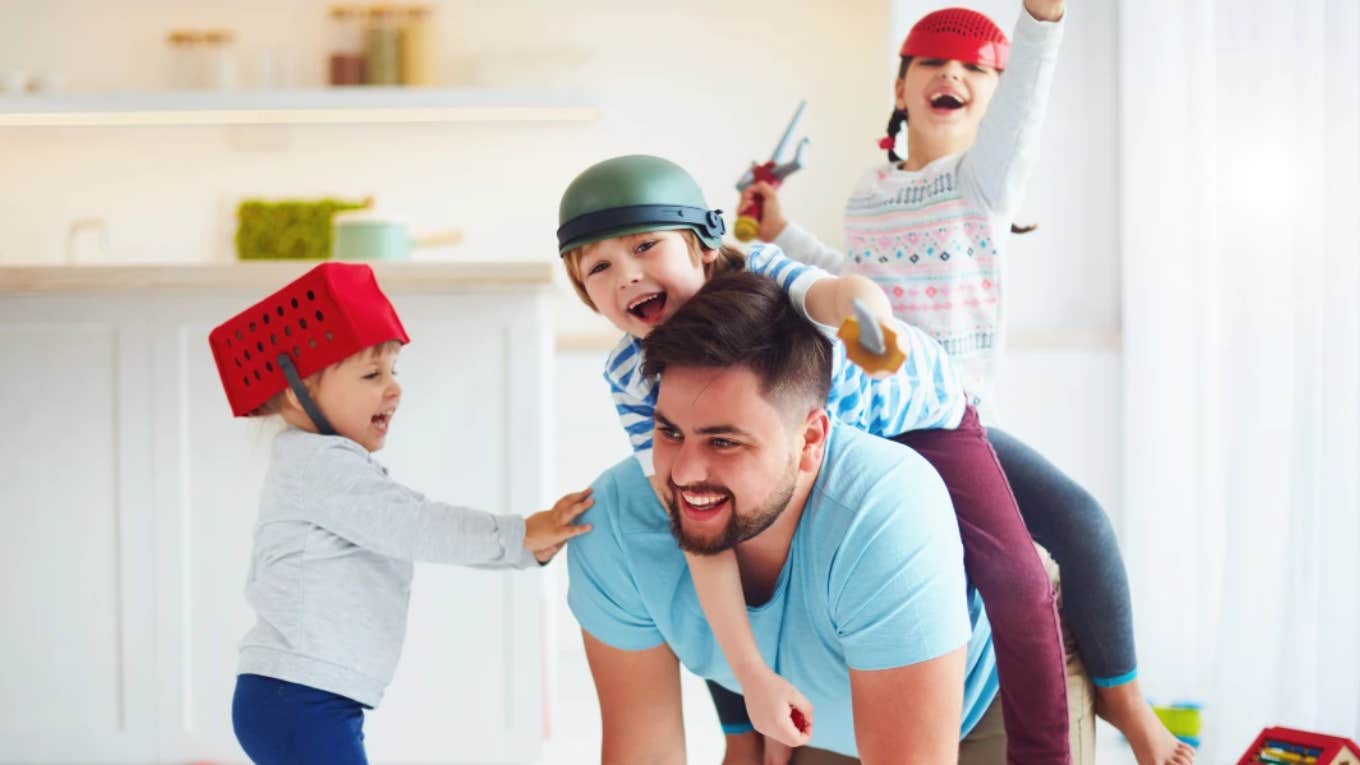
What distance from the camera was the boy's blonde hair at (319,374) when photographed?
6.14 ft

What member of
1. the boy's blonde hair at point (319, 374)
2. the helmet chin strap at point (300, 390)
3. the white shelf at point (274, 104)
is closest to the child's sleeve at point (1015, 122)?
the boy's blonde hair at point (319, 374)

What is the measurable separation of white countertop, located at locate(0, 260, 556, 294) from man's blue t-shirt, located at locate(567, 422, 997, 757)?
1077 mm

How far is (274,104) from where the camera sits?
4180mm

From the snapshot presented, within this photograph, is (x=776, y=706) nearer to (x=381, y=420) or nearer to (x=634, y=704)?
(x=634, y=704)

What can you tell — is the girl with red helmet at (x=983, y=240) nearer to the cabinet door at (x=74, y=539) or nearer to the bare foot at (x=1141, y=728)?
the bare foot at (x=1141, y=728)

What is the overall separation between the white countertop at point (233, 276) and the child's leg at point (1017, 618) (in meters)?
1.33

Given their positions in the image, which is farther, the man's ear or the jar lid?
the jar lid

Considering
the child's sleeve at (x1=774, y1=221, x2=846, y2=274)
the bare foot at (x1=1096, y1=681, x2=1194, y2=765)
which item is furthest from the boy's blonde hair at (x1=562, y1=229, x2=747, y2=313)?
the bare foot at (x1=1096, y1=681, x2=1194, y2=765)

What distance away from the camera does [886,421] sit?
1692mm

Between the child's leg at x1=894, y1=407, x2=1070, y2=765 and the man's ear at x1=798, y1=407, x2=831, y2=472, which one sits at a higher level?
the man's ear at x1=798, y1=407, x2=831, y2=472

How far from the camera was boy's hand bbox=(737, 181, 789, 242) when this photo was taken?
7.45 ft

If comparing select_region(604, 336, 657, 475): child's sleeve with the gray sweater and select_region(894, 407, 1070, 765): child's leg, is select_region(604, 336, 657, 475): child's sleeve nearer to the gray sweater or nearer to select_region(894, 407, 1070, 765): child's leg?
the gray sweater

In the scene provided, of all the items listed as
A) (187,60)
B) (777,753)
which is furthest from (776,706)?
(187,60)

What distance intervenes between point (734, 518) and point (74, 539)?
199 centimetres
